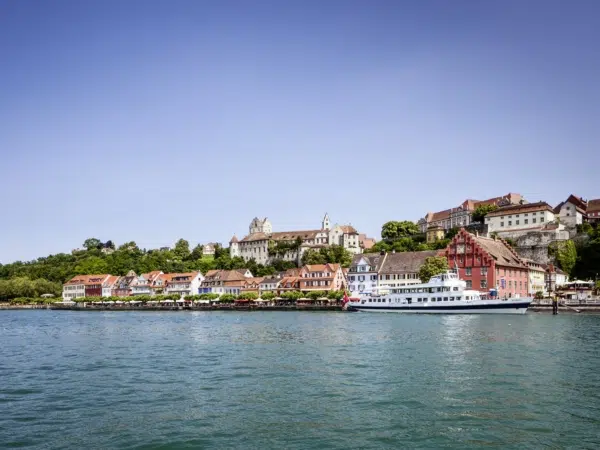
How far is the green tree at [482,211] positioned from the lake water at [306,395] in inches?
3840

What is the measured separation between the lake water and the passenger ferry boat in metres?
34.2

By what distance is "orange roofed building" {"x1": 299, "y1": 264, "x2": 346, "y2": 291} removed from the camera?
11819 centimetres


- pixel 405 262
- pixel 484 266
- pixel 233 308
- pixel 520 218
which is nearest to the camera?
pixel 484 266

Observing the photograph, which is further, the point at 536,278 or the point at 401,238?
the point at 401,238

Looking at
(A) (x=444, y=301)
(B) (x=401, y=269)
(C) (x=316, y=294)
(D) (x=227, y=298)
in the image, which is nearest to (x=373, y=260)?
(B) (x=401, y=269)

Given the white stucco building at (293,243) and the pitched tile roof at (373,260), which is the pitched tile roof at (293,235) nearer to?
the white stucco building at (293,243)

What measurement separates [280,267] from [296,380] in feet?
455

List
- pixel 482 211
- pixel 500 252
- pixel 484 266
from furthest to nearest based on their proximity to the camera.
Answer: pixel 482 211, pixel 500 252, pixel 484 266

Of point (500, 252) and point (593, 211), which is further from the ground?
point (593, 211)

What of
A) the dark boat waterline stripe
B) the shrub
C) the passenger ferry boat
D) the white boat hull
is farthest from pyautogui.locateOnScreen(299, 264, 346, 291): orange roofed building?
the white boat hull

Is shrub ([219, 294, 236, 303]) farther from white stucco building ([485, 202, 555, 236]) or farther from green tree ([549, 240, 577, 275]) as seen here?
green tree ([549, 240, 577, 275])

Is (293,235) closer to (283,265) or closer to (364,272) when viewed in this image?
(283,265)

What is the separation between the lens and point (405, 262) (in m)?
106

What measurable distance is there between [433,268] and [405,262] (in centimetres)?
1601
